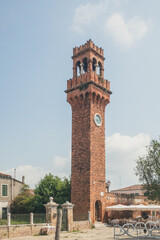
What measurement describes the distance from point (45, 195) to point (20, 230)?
37.7 ft

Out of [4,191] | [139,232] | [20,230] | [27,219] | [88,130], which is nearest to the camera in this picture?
[20,230]

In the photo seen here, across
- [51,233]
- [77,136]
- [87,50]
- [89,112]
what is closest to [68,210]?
[51,233]

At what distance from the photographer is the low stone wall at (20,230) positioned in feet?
62.8

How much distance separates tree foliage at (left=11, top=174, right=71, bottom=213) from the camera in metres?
31.4

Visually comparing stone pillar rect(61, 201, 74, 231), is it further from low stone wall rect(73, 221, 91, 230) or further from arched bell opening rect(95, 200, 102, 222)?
arched bell opening rect(95, 200, 102, 222)

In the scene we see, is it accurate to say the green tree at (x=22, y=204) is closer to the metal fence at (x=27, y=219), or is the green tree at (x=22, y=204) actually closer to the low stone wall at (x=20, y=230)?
the metal fence at (x=27, y=219)

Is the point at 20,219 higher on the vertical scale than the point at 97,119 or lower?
lower

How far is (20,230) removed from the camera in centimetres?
2014

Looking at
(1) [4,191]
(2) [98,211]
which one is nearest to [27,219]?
(2) [98,211]

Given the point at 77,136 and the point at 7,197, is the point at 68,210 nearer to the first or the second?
the point at 77,136

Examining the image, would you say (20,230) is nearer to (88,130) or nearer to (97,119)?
(88,130)

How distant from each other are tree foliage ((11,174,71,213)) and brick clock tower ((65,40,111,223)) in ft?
11.0

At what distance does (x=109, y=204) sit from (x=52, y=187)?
6981 millimetres

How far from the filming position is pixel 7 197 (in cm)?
3566
